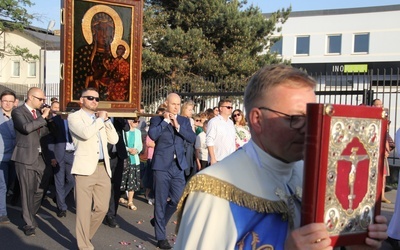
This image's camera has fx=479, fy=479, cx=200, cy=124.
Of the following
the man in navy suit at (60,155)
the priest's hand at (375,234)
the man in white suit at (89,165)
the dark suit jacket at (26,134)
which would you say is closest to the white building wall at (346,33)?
the man in navy suit at (60,155)

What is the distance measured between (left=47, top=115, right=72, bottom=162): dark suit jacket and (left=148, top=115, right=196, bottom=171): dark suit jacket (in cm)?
237

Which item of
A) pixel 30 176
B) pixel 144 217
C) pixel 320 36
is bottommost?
pixel 144 217

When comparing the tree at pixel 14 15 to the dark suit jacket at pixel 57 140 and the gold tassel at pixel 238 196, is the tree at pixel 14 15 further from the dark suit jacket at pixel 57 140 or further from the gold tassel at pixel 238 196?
the gold tassel at pixel 238 196

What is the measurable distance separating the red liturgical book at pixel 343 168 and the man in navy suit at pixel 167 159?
470 cm

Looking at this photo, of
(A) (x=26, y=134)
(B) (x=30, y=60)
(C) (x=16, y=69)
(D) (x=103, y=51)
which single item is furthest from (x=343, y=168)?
(C) (x=16, y=69)

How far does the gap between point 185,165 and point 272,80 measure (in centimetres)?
469

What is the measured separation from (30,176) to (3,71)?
36244 mm

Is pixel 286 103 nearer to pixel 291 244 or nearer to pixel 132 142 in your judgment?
pixel 291 244

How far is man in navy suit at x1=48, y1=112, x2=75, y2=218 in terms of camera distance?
26.6ft

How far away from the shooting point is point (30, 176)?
7.12m

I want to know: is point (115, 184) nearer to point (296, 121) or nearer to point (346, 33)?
point (296, 121)

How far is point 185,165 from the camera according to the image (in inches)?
256

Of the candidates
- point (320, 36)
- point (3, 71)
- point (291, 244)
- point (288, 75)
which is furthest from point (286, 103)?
point (3, 71)

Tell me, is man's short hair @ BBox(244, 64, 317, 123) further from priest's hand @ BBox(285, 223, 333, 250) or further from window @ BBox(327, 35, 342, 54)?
window @ BBox(327, 35, 342, 54)
